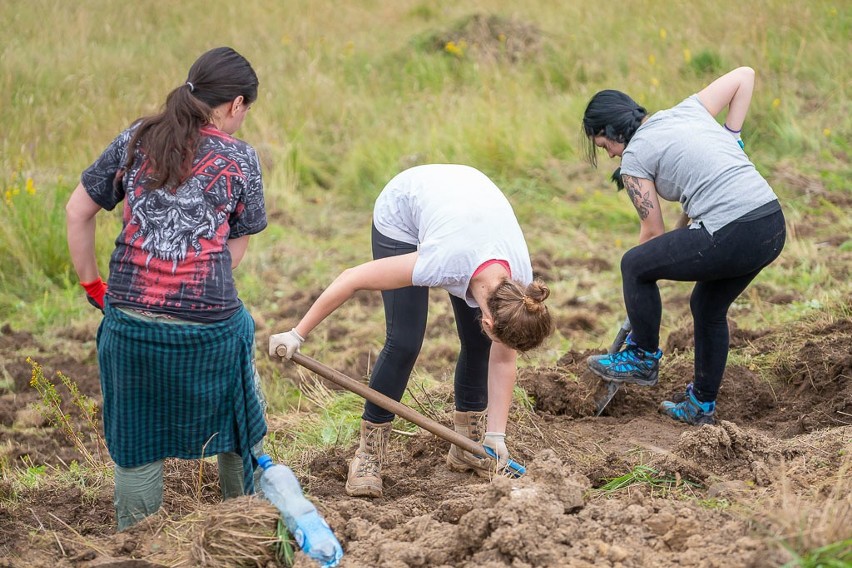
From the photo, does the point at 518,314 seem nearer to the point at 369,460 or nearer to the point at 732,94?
the point at 369,460

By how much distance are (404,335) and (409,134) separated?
551 cm

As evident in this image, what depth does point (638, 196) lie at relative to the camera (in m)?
3.88

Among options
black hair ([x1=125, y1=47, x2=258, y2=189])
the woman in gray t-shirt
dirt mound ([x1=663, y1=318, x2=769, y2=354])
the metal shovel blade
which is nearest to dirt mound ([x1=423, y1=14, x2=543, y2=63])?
dirt mound ([x1=663, y1=318, x2=769, y2=354])

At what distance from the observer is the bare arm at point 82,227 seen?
2.97 meters

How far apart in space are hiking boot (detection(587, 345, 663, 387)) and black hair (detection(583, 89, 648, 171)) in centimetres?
94

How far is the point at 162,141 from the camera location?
2828mm

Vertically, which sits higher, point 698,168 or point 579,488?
point 698,168

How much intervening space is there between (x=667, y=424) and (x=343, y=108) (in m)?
6.03

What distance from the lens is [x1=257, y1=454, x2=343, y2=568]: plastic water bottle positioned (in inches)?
109

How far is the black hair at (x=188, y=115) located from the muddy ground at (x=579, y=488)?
106 cm

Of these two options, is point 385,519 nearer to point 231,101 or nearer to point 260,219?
point 260,219

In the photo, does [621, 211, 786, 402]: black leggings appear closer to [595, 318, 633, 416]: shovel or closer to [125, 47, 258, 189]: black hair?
[595, 318, 633, 416]: shovel

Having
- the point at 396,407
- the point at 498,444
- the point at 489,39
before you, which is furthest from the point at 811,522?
the point at 489,39

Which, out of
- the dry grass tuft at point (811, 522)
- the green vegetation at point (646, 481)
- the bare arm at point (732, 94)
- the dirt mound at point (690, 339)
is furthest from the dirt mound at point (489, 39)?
the dry grass tuft at point (811, 522)
